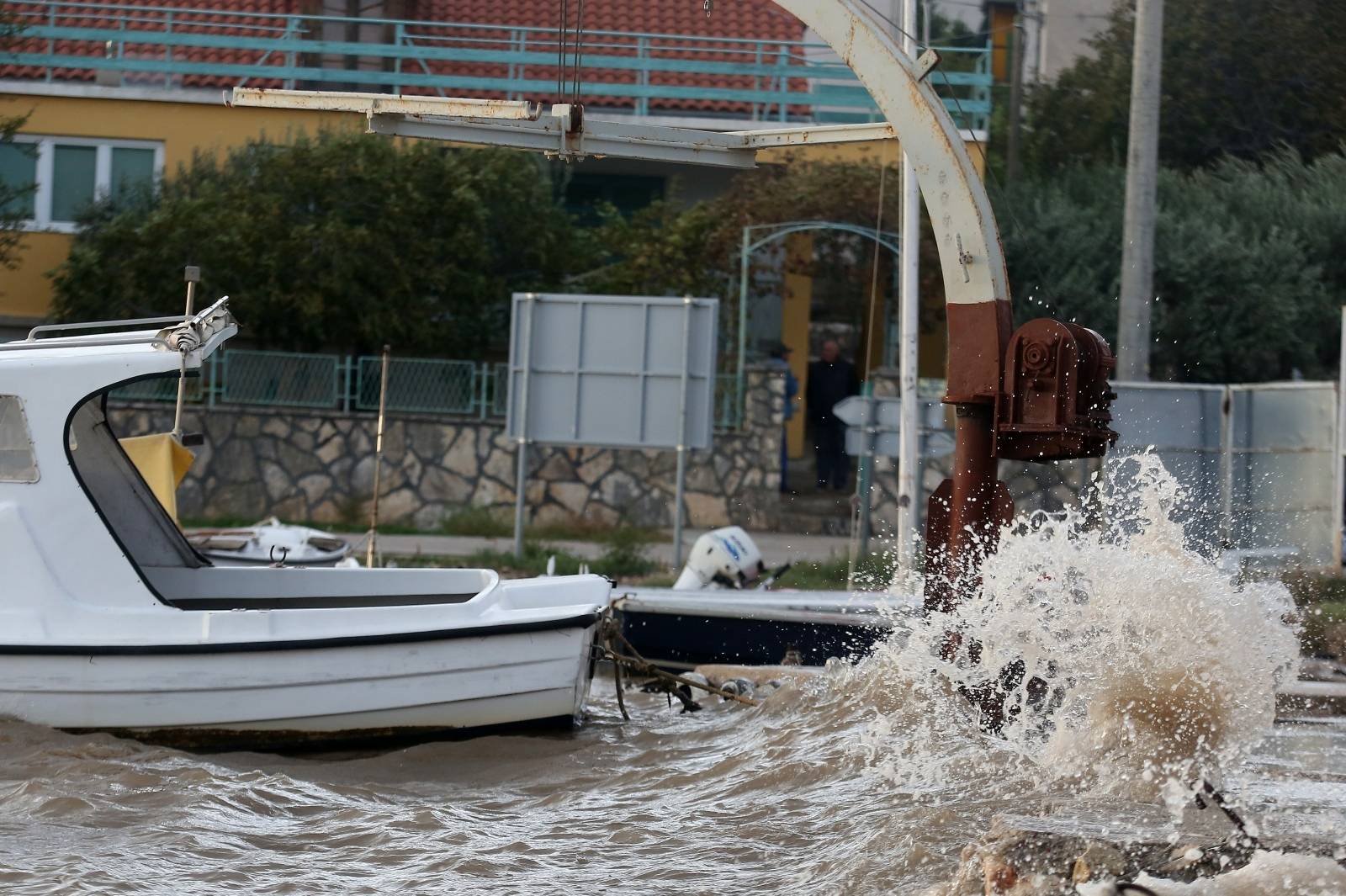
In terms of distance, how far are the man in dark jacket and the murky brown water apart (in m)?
10.6

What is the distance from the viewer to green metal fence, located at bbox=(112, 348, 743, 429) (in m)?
18.7

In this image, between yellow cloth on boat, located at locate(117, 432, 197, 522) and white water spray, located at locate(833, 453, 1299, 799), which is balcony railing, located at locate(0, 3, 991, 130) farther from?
white water spray, located at locate(833, 453, 1299, 799)

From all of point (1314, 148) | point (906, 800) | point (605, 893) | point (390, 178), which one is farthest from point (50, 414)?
point (1314, 148)

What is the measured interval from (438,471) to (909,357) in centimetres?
700

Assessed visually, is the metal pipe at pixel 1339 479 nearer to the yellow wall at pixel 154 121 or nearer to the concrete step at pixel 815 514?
the concrete step at pixel 815 514

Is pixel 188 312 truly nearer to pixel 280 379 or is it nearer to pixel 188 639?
pixel 188 639

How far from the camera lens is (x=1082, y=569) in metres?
7.62

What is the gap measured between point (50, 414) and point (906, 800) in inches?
194

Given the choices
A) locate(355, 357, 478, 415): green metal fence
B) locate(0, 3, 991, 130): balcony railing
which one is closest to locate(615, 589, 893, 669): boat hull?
locate(355, 357, 478, 415): green metal fence

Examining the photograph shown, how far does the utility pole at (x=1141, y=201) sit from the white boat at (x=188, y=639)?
7.91m

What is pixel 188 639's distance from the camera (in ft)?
28.5

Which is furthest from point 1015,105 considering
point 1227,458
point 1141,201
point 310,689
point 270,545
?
point 310,689

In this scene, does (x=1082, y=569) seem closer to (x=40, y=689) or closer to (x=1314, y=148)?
(x=40, y=689)

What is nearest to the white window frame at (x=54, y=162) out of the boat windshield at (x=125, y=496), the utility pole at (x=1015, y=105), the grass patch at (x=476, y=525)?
the grass patch at (x=476, y=525)
